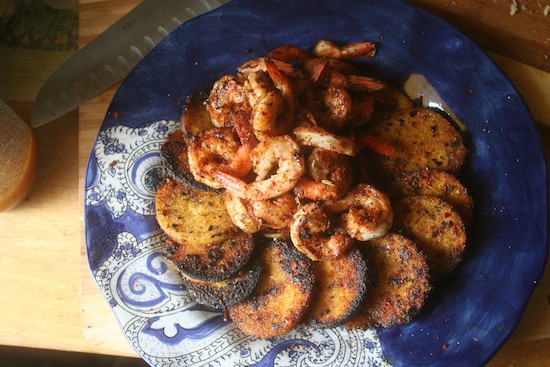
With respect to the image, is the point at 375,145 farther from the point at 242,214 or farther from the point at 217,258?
the point at 217,258

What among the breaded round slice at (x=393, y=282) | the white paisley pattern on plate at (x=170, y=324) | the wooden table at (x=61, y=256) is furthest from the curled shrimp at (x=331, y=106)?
the wooden table at (x=61, y=256)

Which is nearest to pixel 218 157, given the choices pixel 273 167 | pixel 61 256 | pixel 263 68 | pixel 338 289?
pixel 273 167

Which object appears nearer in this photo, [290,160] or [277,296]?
[290,160]

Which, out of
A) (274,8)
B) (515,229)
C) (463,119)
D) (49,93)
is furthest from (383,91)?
(49,93)

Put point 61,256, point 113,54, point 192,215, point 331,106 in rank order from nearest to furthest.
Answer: point 331,106 < point 192,215 < point 113,54 < point 61,256

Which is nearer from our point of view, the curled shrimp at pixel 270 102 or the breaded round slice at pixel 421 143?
the curled shrimp at pixel 270 102

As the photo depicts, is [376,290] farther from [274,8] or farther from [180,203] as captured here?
[274,8]

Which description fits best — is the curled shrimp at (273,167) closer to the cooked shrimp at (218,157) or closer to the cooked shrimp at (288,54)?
the cooked shrimp at (218,157)
